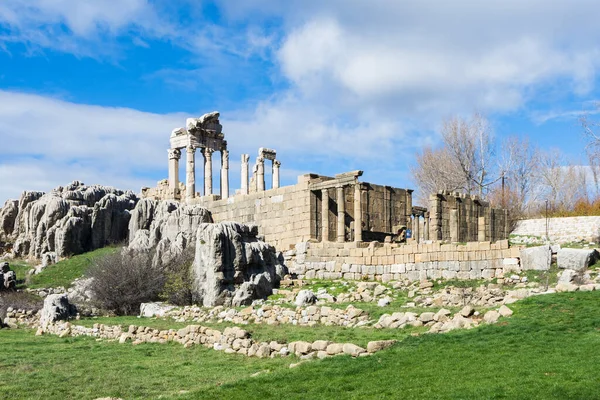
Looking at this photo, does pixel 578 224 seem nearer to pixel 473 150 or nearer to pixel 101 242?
pixel 473 150

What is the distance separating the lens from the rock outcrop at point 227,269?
29.9 metres

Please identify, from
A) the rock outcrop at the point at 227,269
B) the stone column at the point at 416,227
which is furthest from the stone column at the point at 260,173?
the rock outcrop at the point at 227,269

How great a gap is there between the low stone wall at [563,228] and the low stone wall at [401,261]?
14.8 m

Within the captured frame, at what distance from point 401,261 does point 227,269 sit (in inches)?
306

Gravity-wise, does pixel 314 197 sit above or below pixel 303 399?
above

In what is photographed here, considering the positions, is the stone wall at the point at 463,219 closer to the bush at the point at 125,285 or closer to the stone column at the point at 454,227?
the stone column at the point at 454,227

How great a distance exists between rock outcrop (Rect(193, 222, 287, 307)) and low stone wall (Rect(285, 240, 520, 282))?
4.75 meters

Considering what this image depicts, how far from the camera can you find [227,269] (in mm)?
30734

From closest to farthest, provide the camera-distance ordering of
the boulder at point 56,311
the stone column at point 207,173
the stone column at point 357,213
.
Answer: the boulder at point 56,311 < the stone column at point 357,213 < the stone column at point 207,173

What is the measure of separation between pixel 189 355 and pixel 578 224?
113ft

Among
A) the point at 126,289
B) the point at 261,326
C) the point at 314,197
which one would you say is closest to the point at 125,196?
the point at 314,197

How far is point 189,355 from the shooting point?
19953mm

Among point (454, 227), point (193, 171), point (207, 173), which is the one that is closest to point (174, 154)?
point (193, 171)

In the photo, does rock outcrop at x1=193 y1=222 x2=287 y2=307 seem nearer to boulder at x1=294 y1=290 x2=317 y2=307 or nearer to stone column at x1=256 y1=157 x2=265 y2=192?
boulder at x1=294 y1=290 x2=317 y2=307
